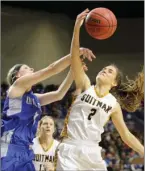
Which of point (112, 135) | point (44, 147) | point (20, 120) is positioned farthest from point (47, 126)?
point (112, 135)

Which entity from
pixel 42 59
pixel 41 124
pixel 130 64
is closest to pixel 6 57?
pixel 42 59

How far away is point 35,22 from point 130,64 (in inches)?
111

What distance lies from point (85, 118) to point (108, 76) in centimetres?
45

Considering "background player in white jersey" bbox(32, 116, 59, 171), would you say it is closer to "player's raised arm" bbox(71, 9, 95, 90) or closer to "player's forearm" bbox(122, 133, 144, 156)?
"player's forearm" bbox(122, 133, 144, 156)

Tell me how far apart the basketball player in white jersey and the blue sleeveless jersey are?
462mm

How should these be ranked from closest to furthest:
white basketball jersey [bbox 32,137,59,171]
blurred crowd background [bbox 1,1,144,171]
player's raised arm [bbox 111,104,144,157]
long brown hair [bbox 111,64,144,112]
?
player's raised arm [bbox 111,104,144,157] → long brown hair [bbox 111,64,144,112] → white basketball jersey [bbox 32,137,59,171] → blurred crowd background [bbox 1,1,144,171]

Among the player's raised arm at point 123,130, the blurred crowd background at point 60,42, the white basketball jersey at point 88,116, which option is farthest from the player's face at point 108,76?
the blurred crowd background at point 60,42

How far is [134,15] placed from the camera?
12.2 meters

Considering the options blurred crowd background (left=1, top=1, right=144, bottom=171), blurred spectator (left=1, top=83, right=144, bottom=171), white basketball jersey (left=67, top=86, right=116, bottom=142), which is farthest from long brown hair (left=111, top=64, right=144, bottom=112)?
blurred crowd background (left=1, top=1, right=144, bottom=171)

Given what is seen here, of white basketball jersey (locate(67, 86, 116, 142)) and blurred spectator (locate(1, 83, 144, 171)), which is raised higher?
white basketball jersey (locate(67, 86, 116, 142))

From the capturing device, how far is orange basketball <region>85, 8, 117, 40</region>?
160 inches

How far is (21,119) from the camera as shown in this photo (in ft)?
13.6

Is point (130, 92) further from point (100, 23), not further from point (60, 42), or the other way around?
point (60, 42)

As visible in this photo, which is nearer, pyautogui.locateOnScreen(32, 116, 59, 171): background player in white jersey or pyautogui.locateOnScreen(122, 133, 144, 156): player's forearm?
pyautogui.locateOnScreen(122, 133, 144, 156): player's forearm
